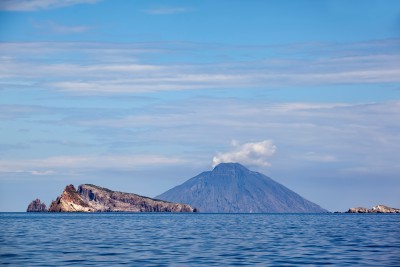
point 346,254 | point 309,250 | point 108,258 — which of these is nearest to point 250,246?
point 309,250

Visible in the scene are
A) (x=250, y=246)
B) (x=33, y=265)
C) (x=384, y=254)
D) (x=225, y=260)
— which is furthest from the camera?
(x=250, y=246)

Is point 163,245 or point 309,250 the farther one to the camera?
point 163,245

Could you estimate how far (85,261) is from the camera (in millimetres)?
60000

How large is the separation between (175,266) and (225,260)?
664cm

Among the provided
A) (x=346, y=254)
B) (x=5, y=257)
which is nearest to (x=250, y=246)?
(x=346, y=254)

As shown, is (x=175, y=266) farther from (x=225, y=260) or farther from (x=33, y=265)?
(x=33, y=265)

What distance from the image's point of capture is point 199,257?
212 feet

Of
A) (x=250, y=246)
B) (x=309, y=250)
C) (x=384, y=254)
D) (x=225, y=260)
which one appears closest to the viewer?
(x=225, y=260)

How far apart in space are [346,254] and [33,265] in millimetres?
31586

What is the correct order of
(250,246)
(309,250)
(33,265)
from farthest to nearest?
(250,246) < (309,250) < (33,265)

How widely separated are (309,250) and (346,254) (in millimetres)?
5702

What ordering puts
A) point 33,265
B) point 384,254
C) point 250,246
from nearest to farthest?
1. point 33,265
2. point 384,254
3. point 250,246

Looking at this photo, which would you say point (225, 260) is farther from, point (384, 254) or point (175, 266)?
point (384, 254)

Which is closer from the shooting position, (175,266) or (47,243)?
(175,266)
